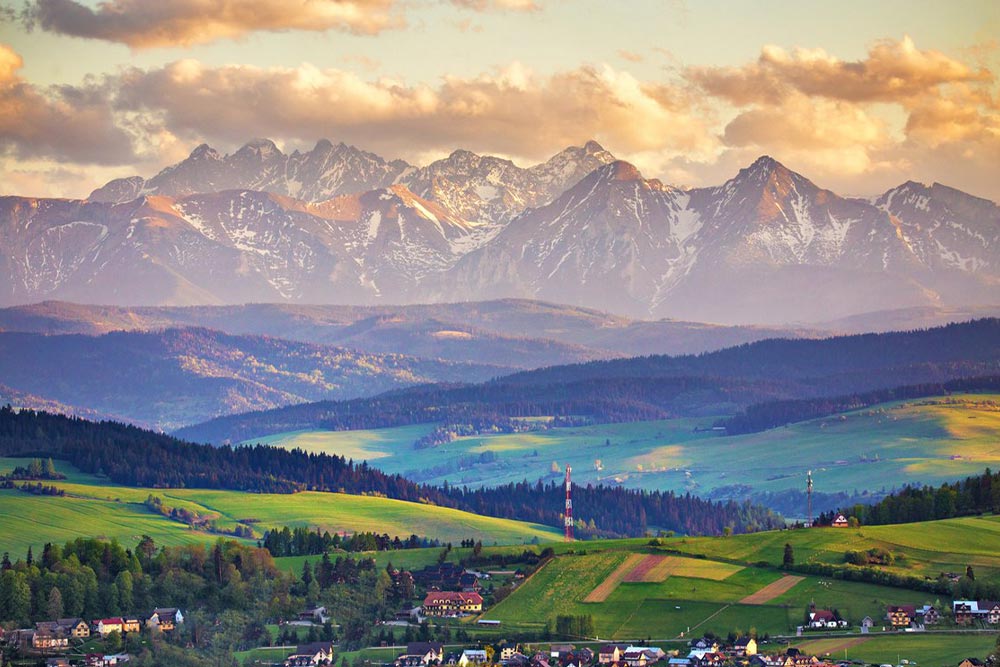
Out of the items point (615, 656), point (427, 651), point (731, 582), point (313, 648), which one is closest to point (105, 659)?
point (313, 648)

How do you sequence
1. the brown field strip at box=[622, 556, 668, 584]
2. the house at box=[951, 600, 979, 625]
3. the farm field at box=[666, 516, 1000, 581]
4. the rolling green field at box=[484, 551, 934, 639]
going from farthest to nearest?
1. the brown field strip at box=[622, 556, 668, 584]
2. the farm field at box=[666, 516, 1000, 581]
3. the rolling green field at box=[484, 551, 934, 639]
4. the house at box=[951, 600, 979, 625]

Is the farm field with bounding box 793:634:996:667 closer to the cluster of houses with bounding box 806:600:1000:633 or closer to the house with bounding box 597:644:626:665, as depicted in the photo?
the cluster of houses with bounding box 806:600:1000:633

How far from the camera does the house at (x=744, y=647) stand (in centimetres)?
→ 14875

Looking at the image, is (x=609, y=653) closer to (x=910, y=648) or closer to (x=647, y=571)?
(x=910, y=648)

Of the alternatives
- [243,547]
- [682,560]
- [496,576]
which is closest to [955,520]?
[682,560]

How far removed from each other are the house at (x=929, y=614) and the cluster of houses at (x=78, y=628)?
5481cm

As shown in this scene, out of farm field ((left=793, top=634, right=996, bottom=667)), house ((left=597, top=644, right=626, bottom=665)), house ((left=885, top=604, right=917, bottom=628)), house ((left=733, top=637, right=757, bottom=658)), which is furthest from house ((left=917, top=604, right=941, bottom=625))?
house ((left=597, top=644, right=626, bottom=665))

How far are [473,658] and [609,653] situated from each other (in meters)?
9.08

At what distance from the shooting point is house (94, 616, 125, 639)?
546ft

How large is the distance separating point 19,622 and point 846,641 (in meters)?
61.9

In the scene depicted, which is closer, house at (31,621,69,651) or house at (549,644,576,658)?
house at (549,644,576,658)

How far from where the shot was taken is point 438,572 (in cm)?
18450

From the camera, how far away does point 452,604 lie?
171375 mm

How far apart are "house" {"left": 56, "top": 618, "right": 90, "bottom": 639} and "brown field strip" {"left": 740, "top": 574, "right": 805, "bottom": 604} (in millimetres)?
48620
